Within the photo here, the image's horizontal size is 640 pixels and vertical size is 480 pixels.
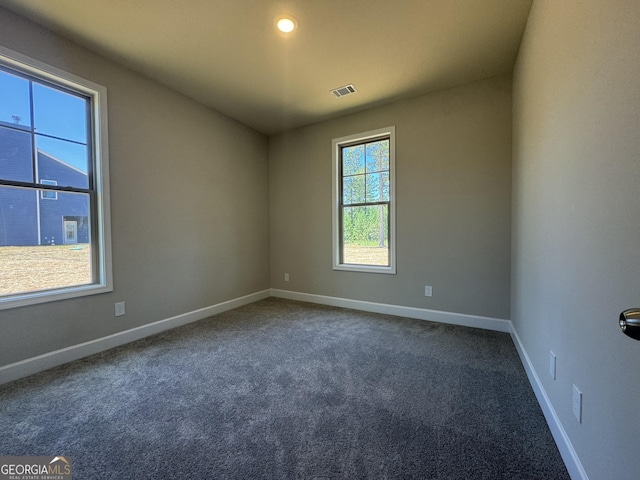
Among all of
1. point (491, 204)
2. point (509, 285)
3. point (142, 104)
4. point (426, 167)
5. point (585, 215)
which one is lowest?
point (509, 285)

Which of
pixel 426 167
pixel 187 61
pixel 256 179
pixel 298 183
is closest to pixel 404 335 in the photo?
pixel 426 167

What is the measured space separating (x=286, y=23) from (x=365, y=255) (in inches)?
108

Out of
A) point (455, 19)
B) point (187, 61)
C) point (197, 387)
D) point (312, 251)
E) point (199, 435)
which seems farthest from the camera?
point (312, 251)

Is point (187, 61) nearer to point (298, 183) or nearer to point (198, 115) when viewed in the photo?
point (198, 115)

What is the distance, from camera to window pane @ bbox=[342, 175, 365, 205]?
3.84 m

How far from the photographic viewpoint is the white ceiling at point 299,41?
1995 mm

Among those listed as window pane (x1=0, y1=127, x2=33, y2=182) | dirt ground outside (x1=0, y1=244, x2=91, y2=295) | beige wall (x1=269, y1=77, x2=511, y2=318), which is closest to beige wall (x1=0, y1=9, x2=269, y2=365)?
dirt ground outside (x1=0, y1=244, x2=91, y2=295)

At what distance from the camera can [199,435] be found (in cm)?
146

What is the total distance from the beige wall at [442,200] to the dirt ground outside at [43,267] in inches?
108

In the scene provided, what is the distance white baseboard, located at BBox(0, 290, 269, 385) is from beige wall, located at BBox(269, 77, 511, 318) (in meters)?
1.78

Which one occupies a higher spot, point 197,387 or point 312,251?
point 312,251

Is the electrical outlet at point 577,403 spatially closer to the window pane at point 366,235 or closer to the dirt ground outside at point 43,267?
the window pane at point 366,235

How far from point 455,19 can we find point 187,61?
94.4 inches

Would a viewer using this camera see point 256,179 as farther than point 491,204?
Yes
